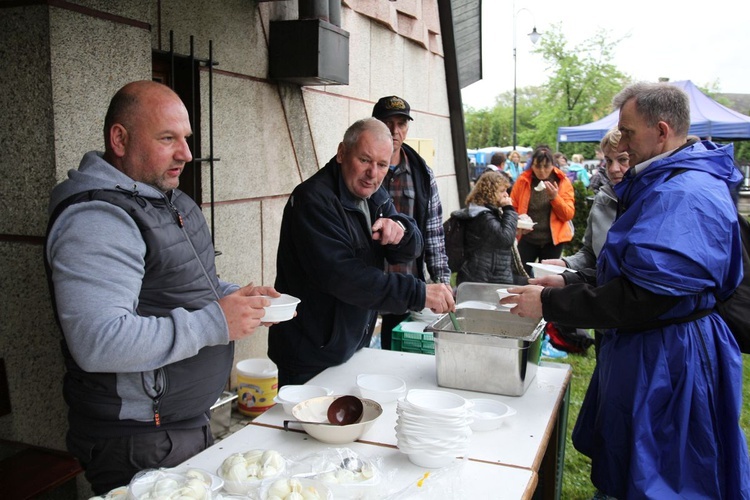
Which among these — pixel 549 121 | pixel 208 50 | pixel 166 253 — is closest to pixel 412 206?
pixel 208 50

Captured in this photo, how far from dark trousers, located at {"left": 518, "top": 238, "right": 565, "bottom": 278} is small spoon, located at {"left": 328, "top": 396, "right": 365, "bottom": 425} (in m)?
5.33

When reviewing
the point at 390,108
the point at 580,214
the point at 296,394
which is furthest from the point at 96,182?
the point at 580,214

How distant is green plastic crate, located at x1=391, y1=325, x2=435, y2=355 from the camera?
3.61m

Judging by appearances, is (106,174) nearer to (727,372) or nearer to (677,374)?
(677,374)

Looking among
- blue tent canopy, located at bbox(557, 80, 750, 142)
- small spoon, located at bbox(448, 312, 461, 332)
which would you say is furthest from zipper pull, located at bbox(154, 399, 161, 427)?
blue tent canopy, located at bbox(557, 80, 750, 142)

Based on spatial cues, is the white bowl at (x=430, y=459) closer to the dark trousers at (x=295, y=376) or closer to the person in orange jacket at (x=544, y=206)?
the dark trousers at (x=295, y=376)

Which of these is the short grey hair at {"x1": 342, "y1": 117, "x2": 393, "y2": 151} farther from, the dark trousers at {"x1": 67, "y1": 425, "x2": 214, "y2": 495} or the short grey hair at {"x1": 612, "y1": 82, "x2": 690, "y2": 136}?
the dark trousers at {"x1": 67, "y1": 425, "x2": 214, "y2": 495}

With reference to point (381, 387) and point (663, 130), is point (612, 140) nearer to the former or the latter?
point (663, 130)

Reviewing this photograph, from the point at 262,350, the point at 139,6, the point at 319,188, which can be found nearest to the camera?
the point at 319,188

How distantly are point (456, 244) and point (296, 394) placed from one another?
3.45 metres

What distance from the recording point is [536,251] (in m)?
7.38

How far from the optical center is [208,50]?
14.0ft

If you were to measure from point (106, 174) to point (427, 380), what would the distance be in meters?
1.50

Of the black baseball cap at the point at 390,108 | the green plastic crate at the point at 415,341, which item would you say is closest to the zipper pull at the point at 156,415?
the green plastic crate at the point at 415,341
